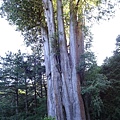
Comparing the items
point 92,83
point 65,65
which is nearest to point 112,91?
point 92,83

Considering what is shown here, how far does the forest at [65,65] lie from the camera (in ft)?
24.6

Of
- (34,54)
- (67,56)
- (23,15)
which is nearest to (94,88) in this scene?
(67,56)

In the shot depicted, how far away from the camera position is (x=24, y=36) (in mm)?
11070

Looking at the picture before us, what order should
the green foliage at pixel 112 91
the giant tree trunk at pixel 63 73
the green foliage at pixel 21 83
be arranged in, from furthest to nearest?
the green foliage at pixel 21 83
the green foliage at pixel 112 91
the giant tree trunk at pixel 63 73

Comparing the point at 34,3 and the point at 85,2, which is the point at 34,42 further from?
the point at 85,2

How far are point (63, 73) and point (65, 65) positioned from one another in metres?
0.29

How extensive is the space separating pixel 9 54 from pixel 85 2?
636 centimetres

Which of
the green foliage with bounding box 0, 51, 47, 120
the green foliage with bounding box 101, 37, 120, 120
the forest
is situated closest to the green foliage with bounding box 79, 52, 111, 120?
the forest

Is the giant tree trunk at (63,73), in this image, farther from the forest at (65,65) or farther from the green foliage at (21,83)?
the green foliage at (21,83)

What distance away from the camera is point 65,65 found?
307 inches

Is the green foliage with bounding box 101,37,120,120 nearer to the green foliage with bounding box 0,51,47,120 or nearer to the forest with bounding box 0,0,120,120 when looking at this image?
the forest with bounding box 0,0,120,120

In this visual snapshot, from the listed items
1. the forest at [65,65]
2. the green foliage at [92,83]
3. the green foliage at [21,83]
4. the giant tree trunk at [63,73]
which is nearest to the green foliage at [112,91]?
the forest at [65,65]

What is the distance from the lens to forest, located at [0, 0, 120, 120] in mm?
7487

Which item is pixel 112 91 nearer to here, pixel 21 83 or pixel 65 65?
pixel 65 65
